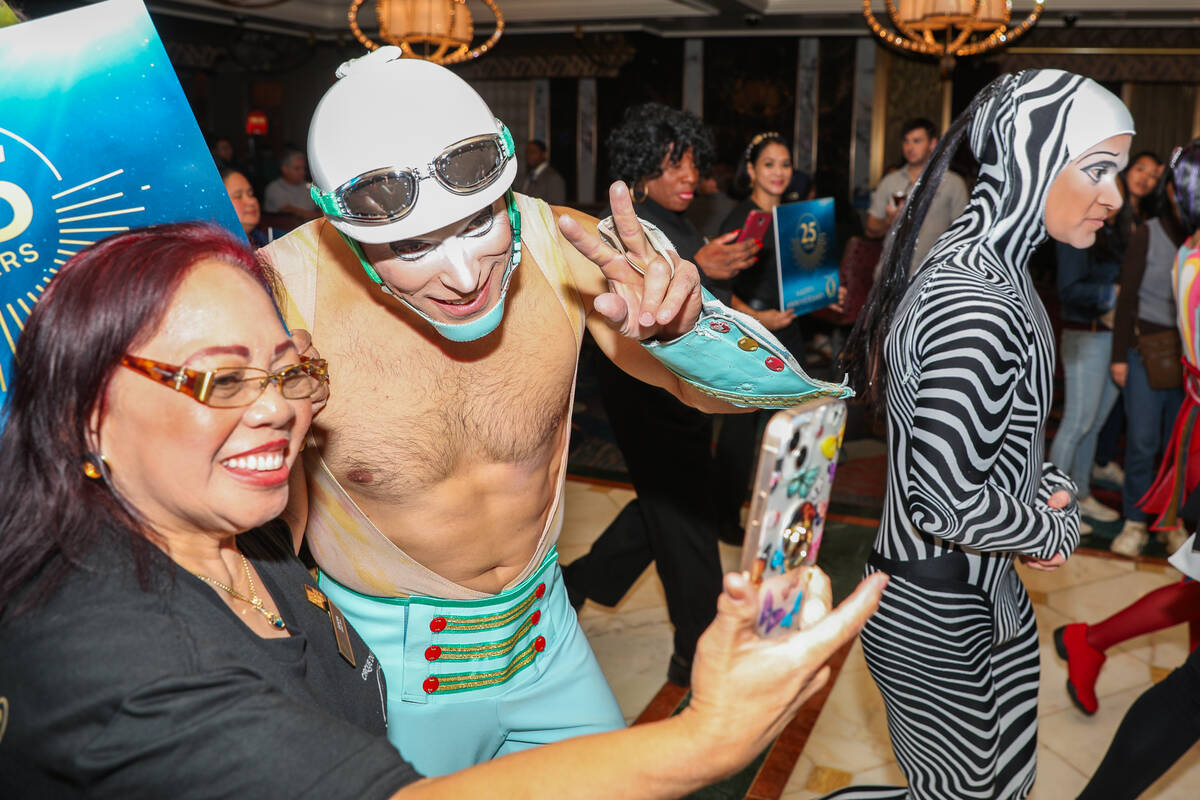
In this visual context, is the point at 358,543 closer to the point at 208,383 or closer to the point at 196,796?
the point at 208,383

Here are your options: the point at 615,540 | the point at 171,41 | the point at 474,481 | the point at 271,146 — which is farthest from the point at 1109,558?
the point at 271,146

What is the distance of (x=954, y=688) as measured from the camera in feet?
6.43

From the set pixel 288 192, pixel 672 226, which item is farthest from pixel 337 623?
pixel 288 192

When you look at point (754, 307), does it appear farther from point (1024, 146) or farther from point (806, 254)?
point (1024, 146)

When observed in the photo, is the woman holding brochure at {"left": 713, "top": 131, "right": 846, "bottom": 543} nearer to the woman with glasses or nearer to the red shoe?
the red shoe

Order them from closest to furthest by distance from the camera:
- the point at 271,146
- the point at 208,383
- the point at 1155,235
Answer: the point at 208,383 < the point at 1155,235 < the point at 271,146

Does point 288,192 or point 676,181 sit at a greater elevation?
point 676,181

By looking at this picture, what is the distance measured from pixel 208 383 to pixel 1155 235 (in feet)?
13.5

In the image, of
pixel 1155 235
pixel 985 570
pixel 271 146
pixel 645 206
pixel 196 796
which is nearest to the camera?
pixel 196 796

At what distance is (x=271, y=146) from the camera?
15.3 m

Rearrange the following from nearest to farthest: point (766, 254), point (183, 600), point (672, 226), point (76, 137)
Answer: point (183, 600) → point (76, 137) → point (672, 226) → point (766, 254)

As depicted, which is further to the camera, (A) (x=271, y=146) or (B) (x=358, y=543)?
(A) (x=271, y=146)

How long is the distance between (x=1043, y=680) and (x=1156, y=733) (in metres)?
1.19

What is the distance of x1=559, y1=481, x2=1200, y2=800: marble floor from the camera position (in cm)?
286
